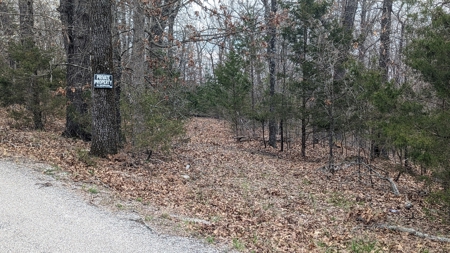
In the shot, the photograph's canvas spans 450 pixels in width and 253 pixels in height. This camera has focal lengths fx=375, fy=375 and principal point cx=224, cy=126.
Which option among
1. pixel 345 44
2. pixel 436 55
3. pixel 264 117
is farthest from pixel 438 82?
pixel 264 117

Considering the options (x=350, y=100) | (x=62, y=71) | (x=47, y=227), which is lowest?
(x=47, y=227)

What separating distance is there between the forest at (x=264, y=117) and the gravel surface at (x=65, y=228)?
599 millimetres

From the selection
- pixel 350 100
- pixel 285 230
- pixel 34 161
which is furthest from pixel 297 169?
pixel 34 161

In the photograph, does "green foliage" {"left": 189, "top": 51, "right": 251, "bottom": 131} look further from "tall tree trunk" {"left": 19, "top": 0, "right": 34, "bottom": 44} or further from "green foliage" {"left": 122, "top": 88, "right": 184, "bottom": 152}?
"tall tree trunk" {"left": 19, "top": 0, "right": 34, "bottom": 44}

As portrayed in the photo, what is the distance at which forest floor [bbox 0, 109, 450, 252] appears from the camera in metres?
5.80

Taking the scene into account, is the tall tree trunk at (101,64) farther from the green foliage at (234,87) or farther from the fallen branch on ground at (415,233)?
the green foliage at (234,87)

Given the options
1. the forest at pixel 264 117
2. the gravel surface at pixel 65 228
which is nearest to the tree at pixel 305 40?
the forest at pixel 264 117

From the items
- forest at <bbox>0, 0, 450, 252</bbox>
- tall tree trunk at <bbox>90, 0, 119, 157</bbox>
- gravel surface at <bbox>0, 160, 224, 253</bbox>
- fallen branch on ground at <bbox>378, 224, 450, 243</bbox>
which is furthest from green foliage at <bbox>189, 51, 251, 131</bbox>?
gravel surface at <bbox>0, 160, 224, 253</bbox>

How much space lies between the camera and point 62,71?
1300 cm

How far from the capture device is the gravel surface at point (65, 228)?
434 centimetres

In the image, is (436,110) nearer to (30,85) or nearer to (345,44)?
(345,44)

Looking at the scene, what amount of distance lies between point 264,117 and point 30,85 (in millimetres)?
9605

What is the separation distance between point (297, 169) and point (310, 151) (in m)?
5.17

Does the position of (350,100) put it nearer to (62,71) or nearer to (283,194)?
(283,194)
